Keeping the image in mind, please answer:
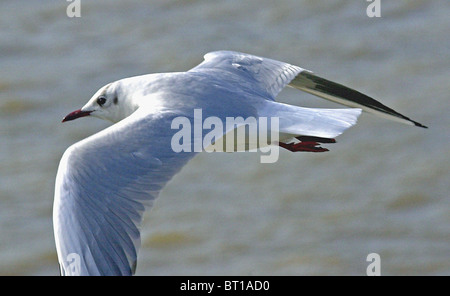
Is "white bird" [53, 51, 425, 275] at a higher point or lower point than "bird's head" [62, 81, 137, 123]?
lower

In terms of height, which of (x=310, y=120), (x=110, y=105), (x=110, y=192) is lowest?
(x=110, y=192)

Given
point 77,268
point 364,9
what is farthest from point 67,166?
point 364,9

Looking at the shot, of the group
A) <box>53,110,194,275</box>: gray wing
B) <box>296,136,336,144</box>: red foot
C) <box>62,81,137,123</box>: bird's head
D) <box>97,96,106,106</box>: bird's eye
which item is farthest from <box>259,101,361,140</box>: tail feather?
<box>97,96,106,106</box>: bird's eye

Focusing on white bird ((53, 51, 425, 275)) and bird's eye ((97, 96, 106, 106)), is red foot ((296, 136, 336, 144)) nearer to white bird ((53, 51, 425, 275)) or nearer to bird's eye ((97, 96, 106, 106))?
white bird ((53, 51, 425, 275))

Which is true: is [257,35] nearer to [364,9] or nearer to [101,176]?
[364,9]

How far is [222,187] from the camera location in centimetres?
468

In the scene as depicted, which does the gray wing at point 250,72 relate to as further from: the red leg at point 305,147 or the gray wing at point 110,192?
the gray wing at point 110,192

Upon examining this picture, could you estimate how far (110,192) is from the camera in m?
2.78

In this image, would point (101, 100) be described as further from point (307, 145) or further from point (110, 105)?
point (307, 145)

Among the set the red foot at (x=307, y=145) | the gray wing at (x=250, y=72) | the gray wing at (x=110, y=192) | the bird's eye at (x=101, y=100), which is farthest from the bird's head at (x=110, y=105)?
the red foot at (x=307, y=145)

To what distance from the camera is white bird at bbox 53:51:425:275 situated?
271 centimetres

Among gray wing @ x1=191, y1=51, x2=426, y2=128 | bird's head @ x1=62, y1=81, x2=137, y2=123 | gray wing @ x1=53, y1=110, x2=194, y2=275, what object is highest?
gray wing @ x1=191, y1=51, x2=426, y2=128

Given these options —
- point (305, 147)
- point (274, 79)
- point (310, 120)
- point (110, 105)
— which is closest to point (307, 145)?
point (305, 147)

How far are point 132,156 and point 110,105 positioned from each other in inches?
23.9
